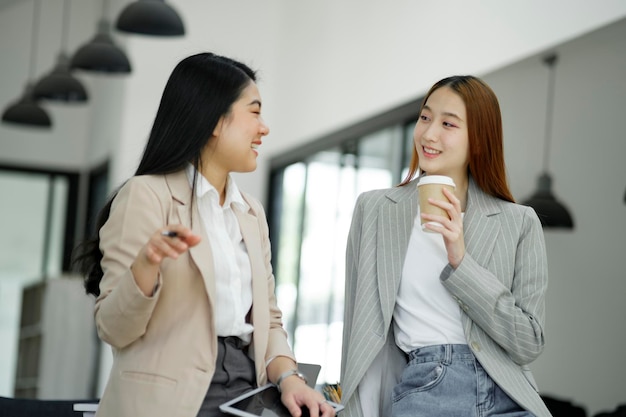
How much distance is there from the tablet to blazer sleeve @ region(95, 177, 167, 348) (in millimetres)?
225

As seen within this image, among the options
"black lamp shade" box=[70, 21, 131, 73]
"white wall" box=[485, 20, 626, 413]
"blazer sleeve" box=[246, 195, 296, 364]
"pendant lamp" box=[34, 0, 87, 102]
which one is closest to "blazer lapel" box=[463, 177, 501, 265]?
"blazer sleeve" box=[246, 195, 296, 364]

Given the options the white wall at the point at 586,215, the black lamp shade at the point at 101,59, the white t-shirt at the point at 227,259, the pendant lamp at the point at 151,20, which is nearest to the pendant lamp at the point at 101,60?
the black lamp shade at the point at 101,59

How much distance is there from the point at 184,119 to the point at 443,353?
728mm

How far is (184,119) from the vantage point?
2.00m

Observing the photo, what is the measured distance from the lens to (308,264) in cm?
792

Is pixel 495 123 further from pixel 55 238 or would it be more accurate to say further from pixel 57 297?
pixel 55 238

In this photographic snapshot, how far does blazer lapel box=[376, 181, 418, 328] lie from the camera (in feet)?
7.00

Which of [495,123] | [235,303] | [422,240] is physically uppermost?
[495,123]

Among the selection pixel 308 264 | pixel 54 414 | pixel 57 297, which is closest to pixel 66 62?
pixel 57 297

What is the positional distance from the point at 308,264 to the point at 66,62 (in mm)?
2625

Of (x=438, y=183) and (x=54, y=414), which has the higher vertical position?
(x=438, y=183)

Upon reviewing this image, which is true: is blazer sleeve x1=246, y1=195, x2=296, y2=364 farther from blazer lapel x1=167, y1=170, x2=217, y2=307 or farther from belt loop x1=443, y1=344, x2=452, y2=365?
belt loop x1=443, y1=344, x2=452, y2=365

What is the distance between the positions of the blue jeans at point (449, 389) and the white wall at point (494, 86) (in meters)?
1.91

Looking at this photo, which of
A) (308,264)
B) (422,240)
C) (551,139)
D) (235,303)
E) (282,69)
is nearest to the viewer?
(235,303)
